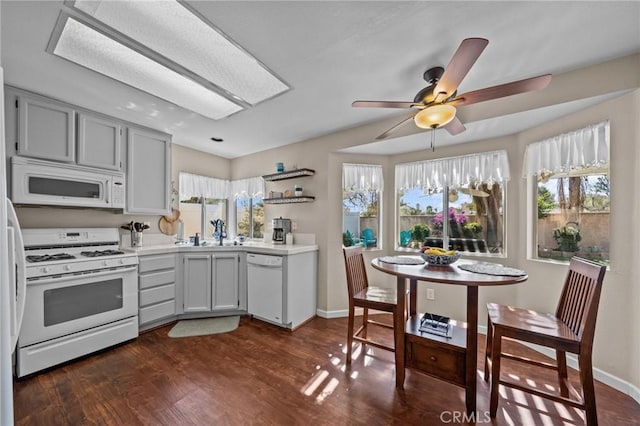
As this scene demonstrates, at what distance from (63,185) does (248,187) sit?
221cm

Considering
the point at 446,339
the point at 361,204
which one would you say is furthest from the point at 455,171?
the point at 446,339

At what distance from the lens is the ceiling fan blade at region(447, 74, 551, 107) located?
1.32m

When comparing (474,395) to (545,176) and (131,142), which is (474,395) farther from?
(131,142)

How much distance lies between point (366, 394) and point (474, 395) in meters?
0.71

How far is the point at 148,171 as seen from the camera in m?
3.04

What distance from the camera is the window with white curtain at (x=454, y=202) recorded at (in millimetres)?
2816

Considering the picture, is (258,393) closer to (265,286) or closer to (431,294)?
(265,286)

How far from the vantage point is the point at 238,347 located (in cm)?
244

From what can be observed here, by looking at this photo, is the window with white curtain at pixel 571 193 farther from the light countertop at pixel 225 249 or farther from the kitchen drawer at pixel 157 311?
the kitchen drawer at pixel 157 311

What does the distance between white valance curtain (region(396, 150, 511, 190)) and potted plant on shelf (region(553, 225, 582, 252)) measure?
2.26 feet

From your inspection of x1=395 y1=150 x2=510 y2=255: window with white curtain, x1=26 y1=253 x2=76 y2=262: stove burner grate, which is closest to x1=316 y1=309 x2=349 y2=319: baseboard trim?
x1=395 y1=150 x2=510 y2=255: window with white curtain

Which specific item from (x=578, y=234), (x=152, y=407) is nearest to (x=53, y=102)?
(x=152, y=407)

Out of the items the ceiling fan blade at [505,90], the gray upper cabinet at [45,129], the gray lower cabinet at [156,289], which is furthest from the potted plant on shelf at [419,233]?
the gray upper cabinet at [45,129]

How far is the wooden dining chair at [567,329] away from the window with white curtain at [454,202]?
1161 millimetres
